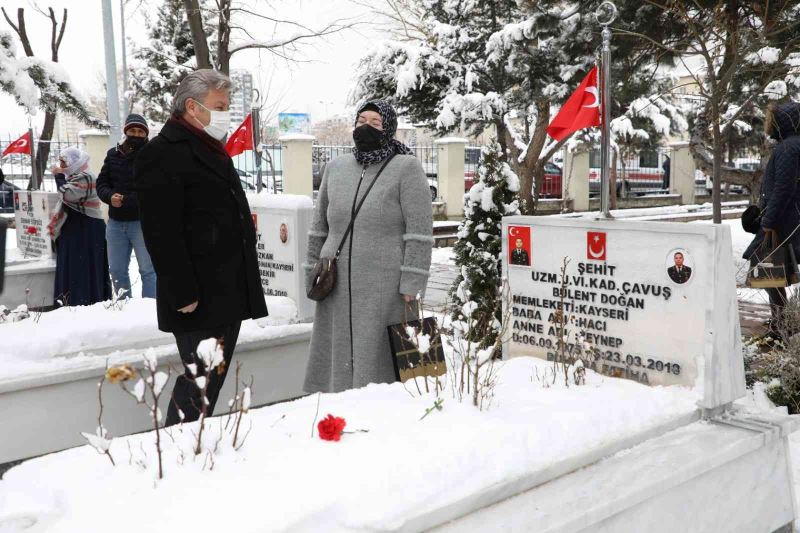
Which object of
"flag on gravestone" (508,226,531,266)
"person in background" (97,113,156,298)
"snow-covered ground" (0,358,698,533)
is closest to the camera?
"snow-covered ground" (0,358,698,533)

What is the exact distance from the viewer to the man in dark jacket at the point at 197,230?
3307mm

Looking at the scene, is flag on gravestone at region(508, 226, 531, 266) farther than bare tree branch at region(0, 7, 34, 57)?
No

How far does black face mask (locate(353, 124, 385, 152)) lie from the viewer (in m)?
3.90

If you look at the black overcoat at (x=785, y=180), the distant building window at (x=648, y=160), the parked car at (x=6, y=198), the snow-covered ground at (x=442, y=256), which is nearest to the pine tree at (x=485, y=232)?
the black overcoat at (x=785, y=180)

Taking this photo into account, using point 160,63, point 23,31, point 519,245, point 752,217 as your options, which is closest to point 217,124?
point 519,245

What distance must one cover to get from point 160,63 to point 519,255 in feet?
82.5

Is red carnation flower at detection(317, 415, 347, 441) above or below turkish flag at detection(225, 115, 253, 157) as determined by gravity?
below

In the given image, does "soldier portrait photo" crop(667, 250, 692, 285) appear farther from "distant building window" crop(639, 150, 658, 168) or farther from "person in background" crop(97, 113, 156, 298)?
"distant building window" crop(639, 150, 658, 168)

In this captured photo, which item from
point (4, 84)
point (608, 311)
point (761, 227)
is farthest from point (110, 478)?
point (4, 84)

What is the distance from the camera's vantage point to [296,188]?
19953 mm

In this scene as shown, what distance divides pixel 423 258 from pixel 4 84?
17.6ft

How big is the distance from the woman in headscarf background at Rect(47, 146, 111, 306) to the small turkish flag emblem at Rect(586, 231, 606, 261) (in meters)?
5.19

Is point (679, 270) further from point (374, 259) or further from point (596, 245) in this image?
point (374, 259)

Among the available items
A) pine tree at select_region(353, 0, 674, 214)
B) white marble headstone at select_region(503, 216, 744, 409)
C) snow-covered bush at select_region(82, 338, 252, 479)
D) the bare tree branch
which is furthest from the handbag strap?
the bare tree branch
